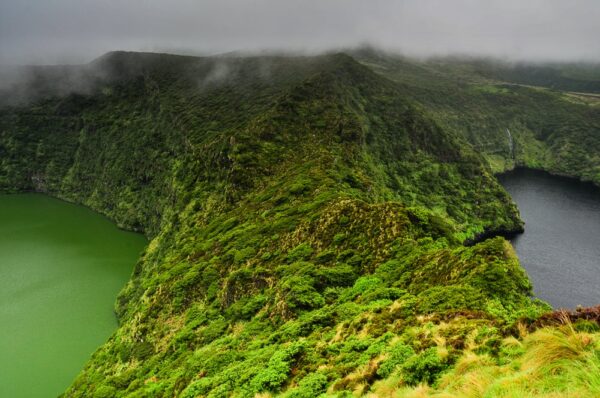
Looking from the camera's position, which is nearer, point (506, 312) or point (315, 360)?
point (315, 360)

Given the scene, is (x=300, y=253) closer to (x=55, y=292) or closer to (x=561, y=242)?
(x=55, y=292)

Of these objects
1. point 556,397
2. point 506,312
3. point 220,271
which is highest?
point 556,397

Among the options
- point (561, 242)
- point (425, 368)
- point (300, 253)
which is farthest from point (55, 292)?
point (561, 242)

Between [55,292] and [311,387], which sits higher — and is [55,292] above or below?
below

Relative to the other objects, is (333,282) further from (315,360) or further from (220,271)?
(220,271)

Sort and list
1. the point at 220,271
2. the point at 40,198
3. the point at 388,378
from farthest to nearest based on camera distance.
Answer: the point at 40,198, the point at 220,271, the point at 388,378

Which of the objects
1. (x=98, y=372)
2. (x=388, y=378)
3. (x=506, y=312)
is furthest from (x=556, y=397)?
(x=98, y=372)

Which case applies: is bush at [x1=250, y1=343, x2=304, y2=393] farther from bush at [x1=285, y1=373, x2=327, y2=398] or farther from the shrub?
the shrub
